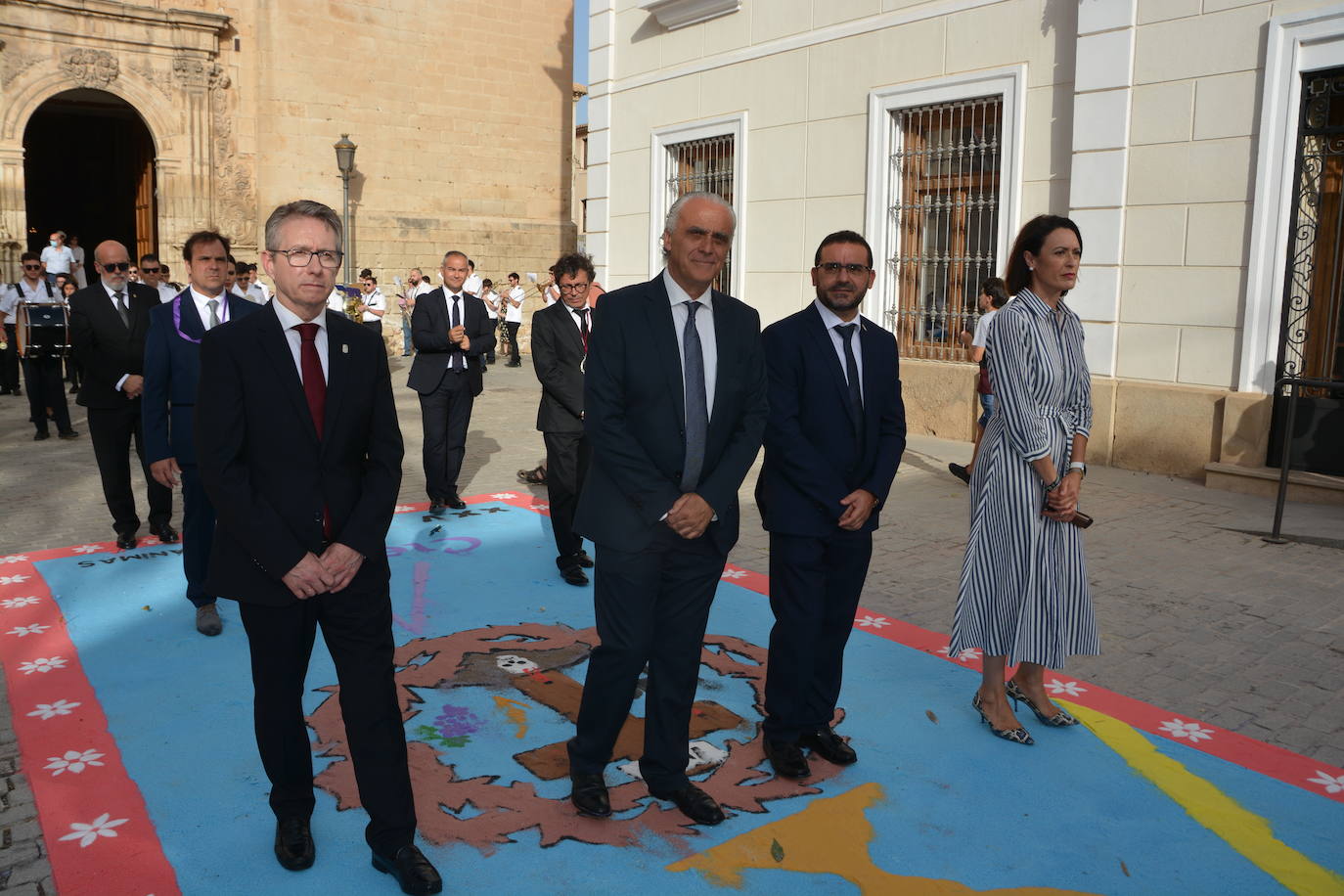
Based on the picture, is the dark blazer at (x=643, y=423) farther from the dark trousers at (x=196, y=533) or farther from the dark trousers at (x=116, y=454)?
the dark trousers at (x=116, y=454)

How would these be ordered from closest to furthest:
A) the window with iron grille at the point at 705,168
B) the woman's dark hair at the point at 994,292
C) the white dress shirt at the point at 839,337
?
1. the white dress shirt at the point at 839,337
2. the woman's dark hair at the point at 994,292
3. the window with iron grille at the point at 705,168

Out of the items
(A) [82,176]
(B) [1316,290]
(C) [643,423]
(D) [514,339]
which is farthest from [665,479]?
(A) [82,176]

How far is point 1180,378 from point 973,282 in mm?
2476

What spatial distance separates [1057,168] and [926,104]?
1.65 meters

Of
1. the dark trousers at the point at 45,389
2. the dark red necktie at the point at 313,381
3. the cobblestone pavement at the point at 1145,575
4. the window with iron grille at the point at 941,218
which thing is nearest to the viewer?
the dark red necktie at the point at 313,381

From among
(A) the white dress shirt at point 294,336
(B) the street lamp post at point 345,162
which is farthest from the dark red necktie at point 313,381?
(B) the street lamp post at point 345,162

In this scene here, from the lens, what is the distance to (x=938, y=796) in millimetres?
3639

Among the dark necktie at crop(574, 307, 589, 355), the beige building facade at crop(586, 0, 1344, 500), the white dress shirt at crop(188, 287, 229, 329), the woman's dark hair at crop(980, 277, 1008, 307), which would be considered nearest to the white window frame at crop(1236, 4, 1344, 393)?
the beige building facade at crop(586, 0, 1344, 500)

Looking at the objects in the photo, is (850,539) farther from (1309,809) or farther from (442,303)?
(442,303)

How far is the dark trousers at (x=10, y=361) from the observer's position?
15117 millimetres

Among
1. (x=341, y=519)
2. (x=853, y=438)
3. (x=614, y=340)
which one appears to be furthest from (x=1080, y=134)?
(x=341, y=519)

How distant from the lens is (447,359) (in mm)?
7664

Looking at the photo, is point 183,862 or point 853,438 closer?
point 183,862

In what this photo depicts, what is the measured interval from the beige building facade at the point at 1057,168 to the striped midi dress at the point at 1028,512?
217 inches
